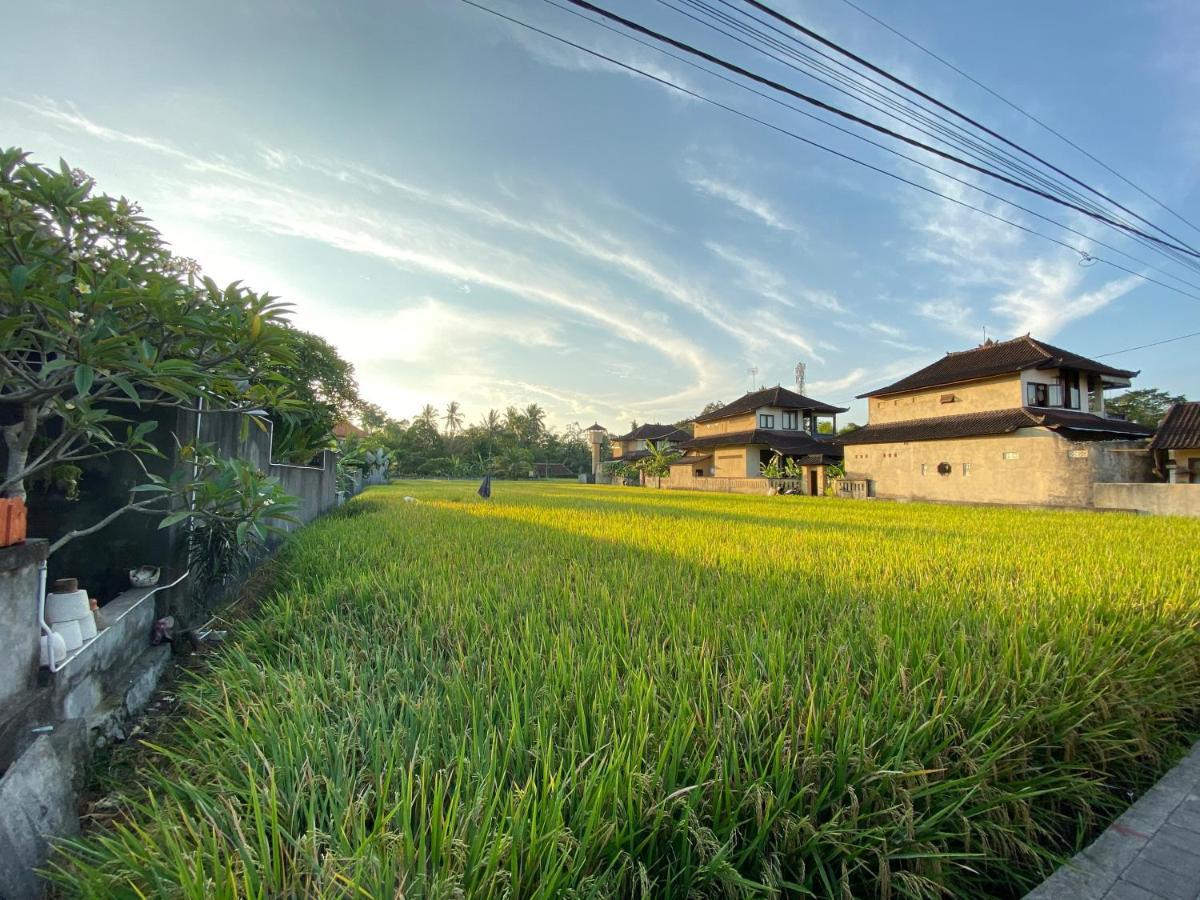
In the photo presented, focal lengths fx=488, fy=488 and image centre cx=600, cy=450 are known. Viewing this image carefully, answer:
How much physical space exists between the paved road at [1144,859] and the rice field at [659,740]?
0.11 meters

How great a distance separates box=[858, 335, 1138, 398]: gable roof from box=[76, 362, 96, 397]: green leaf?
2239 centimetres

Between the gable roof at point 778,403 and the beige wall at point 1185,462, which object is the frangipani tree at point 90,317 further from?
the gable roof at point 778,403

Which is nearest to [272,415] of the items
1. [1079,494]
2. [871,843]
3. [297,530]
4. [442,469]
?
[297,530]

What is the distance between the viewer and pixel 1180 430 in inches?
589

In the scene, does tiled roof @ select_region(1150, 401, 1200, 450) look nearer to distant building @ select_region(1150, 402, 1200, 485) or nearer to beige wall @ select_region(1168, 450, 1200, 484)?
distant building @ select_region(1150, 402, 1200, 485)

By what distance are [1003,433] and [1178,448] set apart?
4.09 m

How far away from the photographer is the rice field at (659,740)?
116 centimetres

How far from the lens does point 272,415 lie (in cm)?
678

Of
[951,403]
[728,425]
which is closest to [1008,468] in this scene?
[951,403]

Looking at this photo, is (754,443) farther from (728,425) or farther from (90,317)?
(90,317)

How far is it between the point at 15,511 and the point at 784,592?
4.01m

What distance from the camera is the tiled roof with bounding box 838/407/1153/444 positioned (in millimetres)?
15812

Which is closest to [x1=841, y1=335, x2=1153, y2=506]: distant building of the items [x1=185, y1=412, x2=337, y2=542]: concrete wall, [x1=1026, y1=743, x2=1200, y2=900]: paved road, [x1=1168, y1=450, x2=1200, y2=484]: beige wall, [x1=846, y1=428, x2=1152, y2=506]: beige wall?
[x1=846, y1=428, x2=1152, y2=506]: beige wall

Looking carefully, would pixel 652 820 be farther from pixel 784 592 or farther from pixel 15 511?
pixel 15 511
